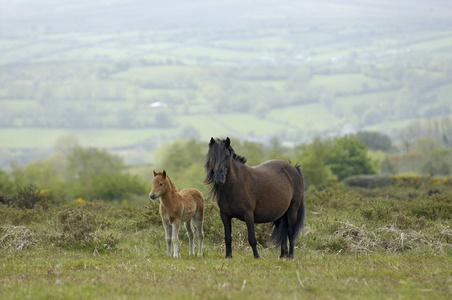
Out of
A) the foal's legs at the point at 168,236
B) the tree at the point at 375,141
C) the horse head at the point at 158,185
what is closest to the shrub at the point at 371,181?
the foal's legs at the point at 168,236

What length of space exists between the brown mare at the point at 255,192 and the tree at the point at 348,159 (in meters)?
58.3

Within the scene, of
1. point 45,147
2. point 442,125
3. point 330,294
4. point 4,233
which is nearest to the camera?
point 330,294

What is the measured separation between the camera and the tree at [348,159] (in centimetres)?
7412

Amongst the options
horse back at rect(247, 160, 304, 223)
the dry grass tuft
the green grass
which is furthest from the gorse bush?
the dry grass tuft

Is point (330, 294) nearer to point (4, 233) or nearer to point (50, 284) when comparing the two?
point (50, 284)

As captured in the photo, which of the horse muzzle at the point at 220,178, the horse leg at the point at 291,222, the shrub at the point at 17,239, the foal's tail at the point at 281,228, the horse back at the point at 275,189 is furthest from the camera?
the shrub at the point at 17,239

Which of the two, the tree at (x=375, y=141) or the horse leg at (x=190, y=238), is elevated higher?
the horse leg at (x=190, y=238)

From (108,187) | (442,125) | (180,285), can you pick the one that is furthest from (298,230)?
(442,125)

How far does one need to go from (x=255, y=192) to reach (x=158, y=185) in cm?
208

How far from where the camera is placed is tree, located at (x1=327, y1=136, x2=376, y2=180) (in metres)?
74.1

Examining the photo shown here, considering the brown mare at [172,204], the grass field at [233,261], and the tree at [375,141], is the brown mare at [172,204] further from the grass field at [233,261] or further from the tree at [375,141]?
the tree at [375,141]

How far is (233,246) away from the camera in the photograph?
54.3 ft

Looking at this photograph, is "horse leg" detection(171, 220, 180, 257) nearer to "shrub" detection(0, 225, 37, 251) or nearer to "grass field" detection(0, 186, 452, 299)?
"grass field" detection(0, 186, 452, 299)

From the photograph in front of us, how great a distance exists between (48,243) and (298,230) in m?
5.91
